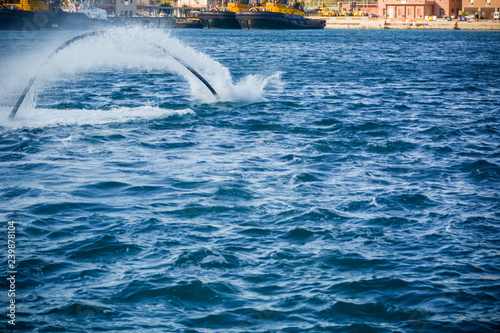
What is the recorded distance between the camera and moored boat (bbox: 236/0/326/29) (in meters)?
146

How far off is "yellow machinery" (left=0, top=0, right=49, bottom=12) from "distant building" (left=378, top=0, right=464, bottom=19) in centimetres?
9452

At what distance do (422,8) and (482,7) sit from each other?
50.2 ft

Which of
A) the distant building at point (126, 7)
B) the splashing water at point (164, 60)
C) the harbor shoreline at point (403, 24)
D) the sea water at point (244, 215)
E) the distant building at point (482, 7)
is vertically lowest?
the sea water at point (244, 215)

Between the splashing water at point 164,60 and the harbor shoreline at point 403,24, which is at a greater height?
the harbor shoreline at point 403,24

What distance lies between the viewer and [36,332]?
8688mm

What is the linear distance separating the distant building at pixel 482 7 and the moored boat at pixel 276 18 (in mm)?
39251

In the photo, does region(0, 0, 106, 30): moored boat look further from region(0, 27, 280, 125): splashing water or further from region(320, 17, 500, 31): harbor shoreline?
region(0, 27, 280, 125): splashing water

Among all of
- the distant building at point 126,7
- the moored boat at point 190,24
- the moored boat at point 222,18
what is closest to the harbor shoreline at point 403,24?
the moored boat at point 222,18

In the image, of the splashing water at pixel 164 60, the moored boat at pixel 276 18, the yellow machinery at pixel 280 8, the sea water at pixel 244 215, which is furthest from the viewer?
the yellow machinery at pixel 280 8

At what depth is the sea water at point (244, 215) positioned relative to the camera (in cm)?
950

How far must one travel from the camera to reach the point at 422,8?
16688 centimetres

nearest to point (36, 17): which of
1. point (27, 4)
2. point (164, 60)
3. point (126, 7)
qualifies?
point (27, 4)

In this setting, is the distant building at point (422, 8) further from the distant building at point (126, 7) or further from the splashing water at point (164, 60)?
the splashing water at point (164, 60)

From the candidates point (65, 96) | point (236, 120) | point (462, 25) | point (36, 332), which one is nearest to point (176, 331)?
point (36, 332)
